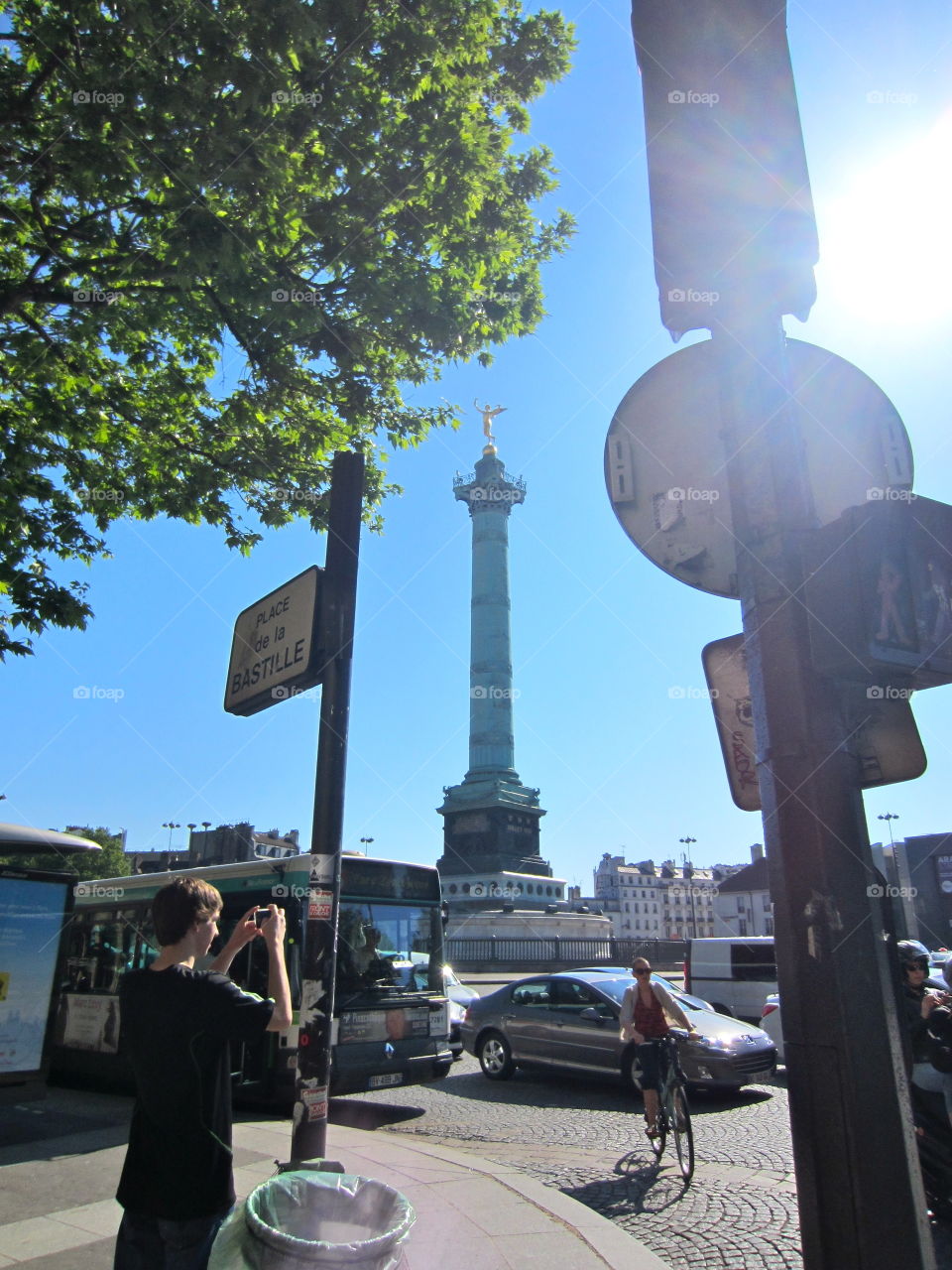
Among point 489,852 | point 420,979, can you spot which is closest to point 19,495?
point 420,979

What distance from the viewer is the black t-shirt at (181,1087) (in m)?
2.51

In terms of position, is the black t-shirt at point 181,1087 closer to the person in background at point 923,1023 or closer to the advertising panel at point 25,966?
the person in background at point 923,1023

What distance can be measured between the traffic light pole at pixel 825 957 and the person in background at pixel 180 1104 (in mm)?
1465

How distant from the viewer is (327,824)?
3.96 metres

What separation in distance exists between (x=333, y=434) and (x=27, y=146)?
403cm

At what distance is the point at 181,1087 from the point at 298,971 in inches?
314

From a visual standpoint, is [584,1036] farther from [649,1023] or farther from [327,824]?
[327,824]

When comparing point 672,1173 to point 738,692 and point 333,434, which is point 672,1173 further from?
point 333,434

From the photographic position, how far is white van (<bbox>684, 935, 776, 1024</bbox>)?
16.2 m

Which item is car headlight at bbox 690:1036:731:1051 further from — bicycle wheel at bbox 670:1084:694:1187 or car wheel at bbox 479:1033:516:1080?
bicycle wheel at bbox 670:1084:694:1187

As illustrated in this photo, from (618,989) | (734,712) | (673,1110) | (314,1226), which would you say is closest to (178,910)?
(314,1226)

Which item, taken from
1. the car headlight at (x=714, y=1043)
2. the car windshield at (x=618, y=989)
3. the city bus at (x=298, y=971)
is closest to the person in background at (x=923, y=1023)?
the car headlight at (x=714, y=1043)

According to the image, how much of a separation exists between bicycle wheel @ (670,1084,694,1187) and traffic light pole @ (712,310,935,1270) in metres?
5.71

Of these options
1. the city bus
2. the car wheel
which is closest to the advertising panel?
the city bus
